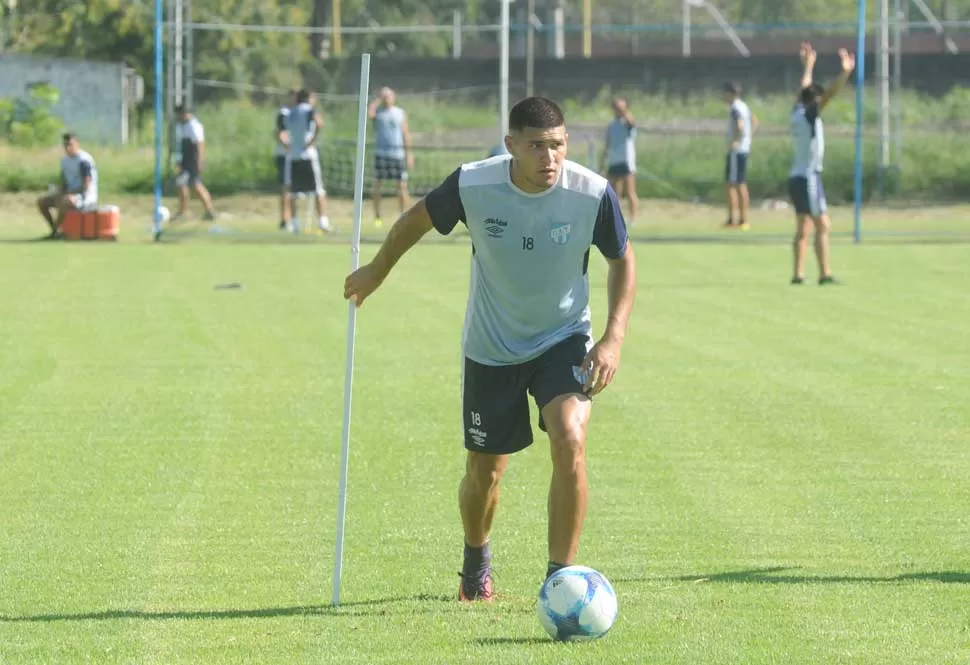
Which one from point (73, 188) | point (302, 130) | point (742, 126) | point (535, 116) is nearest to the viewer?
point (535, 116)

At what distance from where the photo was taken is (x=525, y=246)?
6816 millimetres

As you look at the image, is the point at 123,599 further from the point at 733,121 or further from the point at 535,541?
the point at 733,121

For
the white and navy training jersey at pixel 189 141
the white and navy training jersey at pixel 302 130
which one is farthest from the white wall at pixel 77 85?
the white and navy training jersey at pixel 302 130

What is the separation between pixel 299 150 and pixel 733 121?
6826 mm

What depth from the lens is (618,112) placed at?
30391 millimetres

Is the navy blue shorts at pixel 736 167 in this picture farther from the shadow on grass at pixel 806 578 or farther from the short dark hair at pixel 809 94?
the shadow on grass at pixel 806 578

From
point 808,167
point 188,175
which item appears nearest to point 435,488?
point 808,167

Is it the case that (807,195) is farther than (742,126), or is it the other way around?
(742,126)

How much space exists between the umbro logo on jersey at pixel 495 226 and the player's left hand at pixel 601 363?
0.54 meters

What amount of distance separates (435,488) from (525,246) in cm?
293

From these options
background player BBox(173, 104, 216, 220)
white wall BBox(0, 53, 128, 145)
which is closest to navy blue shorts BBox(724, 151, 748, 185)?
background player BBox(173, 104, 216, 220)

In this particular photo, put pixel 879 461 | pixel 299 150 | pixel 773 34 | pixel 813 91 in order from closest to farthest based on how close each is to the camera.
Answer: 1. pixel 879 461
2. pixel 813 91
3. pixel 299 150
4. pixel 773 34

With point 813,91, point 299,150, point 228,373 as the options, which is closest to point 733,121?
point 299,150

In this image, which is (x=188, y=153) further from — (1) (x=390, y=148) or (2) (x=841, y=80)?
(2) (x=841, y=80)
